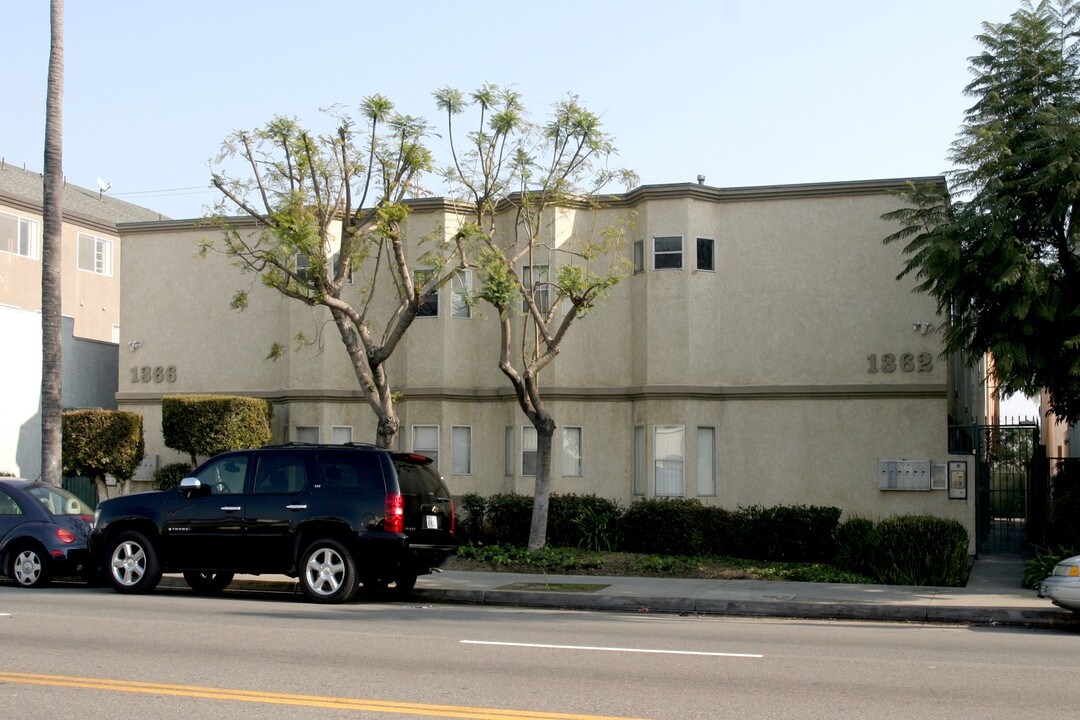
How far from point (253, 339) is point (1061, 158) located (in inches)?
660

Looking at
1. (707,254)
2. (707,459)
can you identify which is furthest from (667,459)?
(707,254)

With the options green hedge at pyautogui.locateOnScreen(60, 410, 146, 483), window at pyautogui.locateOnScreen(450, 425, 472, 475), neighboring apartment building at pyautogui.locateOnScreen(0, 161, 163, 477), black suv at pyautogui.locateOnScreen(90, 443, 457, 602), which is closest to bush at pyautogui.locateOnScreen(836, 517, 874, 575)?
black suv at pyautogui.locateOnScreen(90, 443, 457, 602)

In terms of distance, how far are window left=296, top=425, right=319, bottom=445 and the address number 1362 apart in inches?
448

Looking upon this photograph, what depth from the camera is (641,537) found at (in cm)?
2094

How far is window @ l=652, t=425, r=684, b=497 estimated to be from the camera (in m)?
22.8

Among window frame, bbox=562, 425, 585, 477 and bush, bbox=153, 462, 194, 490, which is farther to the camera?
bush, bbox=153, 462, 194, 490

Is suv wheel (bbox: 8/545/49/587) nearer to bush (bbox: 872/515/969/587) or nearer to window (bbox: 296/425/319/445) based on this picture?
window (bbox: 296/425/319/445)

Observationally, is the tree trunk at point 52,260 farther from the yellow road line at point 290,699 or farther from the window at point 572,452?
the yellow road line at point 290,699

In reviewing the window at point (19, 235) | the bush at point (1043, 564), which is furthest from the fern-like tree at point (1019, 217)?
the window at point (19, 235)

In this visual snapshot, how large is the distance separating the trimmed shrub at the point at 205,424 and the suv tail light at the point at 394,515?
989cm

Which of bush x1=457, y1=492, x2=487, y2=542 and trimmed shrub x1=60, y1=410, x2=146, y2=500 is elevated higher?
trimmed shrub x1=60, y1=410, x2=146, y2=500

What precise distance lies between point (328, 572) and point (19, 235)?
26171mm

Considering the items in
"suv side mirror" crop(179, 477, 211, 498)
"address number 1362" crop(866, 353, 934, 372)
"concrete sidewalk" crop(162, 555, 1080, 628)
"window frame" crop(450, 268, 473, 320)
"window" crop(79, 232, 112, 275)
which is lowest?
"concrete sidewalk" crop(162, 555, 1080, 628)

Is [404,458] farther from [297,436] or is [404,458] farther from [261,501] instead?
[297,436]
